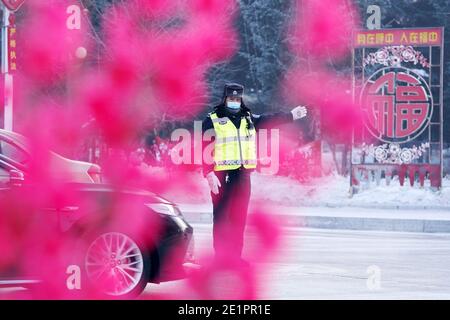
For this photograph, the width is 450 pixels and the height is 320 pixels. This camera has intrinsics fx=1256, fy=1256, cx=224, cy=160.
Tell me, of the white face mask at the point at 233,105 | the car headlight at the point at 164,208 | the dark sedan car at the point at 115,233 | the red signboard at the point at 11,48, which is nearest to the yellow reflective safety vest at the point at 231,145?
the white face mask at the point at 233,105

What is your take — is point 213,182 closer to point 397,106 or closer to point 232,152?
point 232,152

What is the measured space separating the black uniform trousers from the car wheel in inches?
90.1

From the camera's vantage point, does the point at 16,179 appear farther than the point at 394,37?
No

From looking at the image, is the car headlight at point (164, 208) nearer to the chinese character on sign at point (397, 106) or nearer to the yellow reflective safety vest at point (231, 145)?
the yellow reflective safety vest at point (231, 145)

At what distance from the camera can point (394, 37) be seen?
990 inches

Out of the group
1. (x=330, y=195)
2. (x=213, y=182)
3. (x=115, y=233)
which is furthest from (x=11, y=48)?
(x=115, y=233)

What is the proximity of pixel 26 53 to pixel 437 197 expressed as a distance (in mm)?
19092

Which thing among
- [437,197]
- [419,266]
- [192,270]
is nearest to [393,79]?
[437,197]

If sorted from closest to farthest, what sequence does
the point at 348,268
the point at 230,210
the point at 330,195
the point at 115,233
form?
the point at 115,233 → the point at 230,210 → the point at 348,268 → the point at 330,195

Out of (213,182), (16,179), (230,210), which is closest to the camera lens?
(16,179)

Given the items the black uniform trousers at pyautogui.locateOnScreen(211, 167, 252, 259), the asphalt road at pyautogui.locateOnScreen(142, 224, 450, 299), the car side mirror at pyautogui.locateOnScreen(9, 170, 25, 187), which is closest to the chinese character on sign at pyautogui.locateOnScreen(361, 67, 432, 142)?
the asphalt road at pyautogui.locateOnScreen(142, 224, 450, 299)

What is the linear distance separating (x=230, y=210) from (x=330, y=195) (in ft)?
51.5

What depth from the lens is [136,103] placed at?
1532 inches

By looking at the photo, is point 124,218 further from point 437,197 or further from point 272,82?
point 272,82
